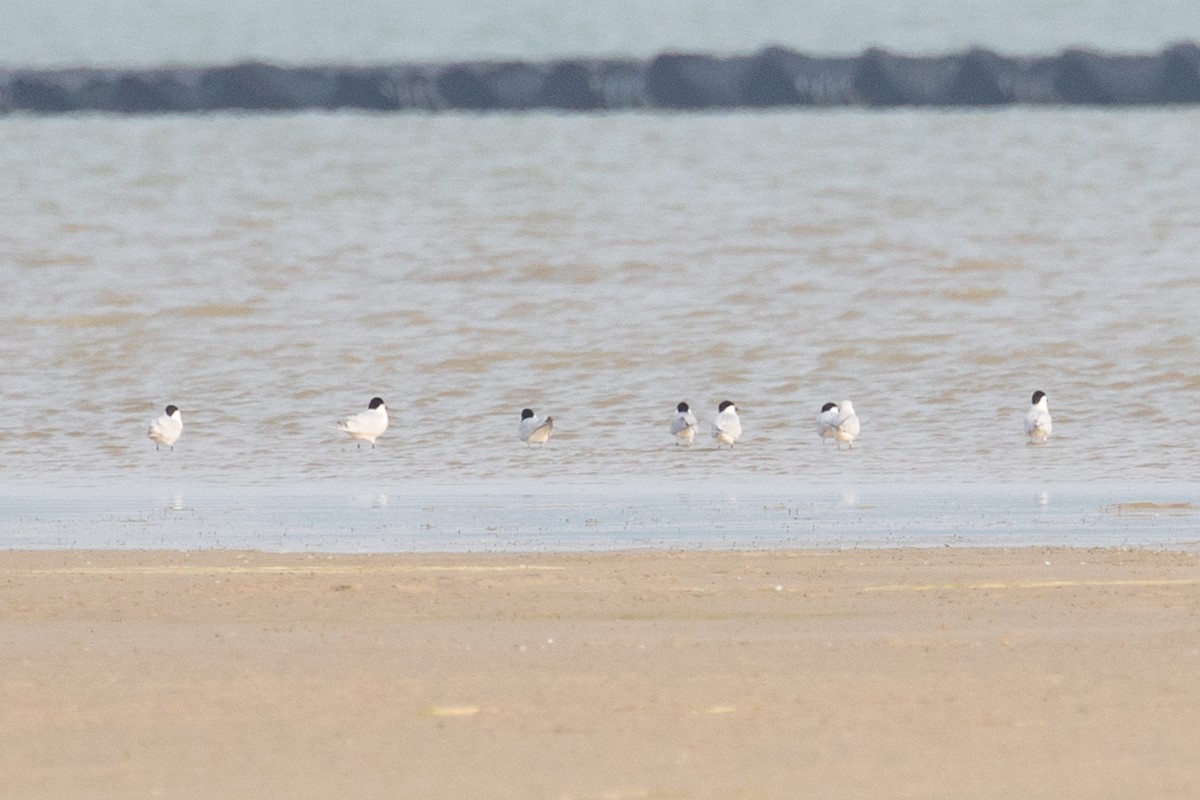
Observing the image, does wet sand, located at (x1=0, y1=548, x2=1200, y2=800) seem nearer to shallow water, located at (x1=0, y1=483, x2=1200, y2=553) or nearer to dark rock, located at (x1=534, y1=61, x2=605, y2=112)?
shallow water, located at (x1=0, y1=483, x2=1200, y2=553)

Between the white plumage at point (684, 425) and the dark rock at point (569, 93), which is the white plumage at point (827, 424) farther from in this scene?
the dark rock at point (569, 93)

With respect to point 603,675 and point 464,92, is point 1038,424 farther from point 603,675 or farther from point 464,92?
point 464,92

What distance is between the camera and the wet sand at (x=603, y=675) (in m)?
5.39

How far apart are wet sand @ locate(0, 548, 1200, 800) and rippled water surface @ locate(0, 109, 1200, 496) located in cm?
349

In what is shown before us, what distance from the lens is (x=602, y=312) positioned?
64.1 ft

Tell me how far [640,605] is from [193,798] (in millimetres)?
2609

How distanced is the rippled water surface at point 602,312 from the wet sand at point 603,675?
3488 mm

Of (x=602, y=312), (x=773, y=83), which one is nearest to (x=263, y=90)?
(x=773, y=83)

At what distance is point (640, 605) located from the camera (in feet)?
24.9

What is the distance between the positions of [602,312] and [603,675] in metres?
13.2

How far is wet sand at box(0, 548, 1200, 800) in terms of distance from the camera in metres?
5.39

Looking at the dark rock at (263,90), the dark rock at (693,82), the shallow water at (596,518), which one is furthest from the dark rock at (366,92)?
the shallow water at (596,518)

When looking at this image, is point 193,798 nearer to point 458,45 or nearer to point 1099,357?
point 1099,357

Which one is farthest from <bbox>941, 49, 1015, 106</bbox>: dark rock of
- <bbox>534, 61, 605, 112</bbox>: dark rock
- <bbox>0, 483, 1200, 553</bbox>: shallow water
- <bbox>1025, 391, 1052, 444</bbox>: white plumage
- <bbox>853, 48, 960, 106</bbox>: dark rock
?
<bbox>0, 483, 1200, 553</bbox>: shallow water
